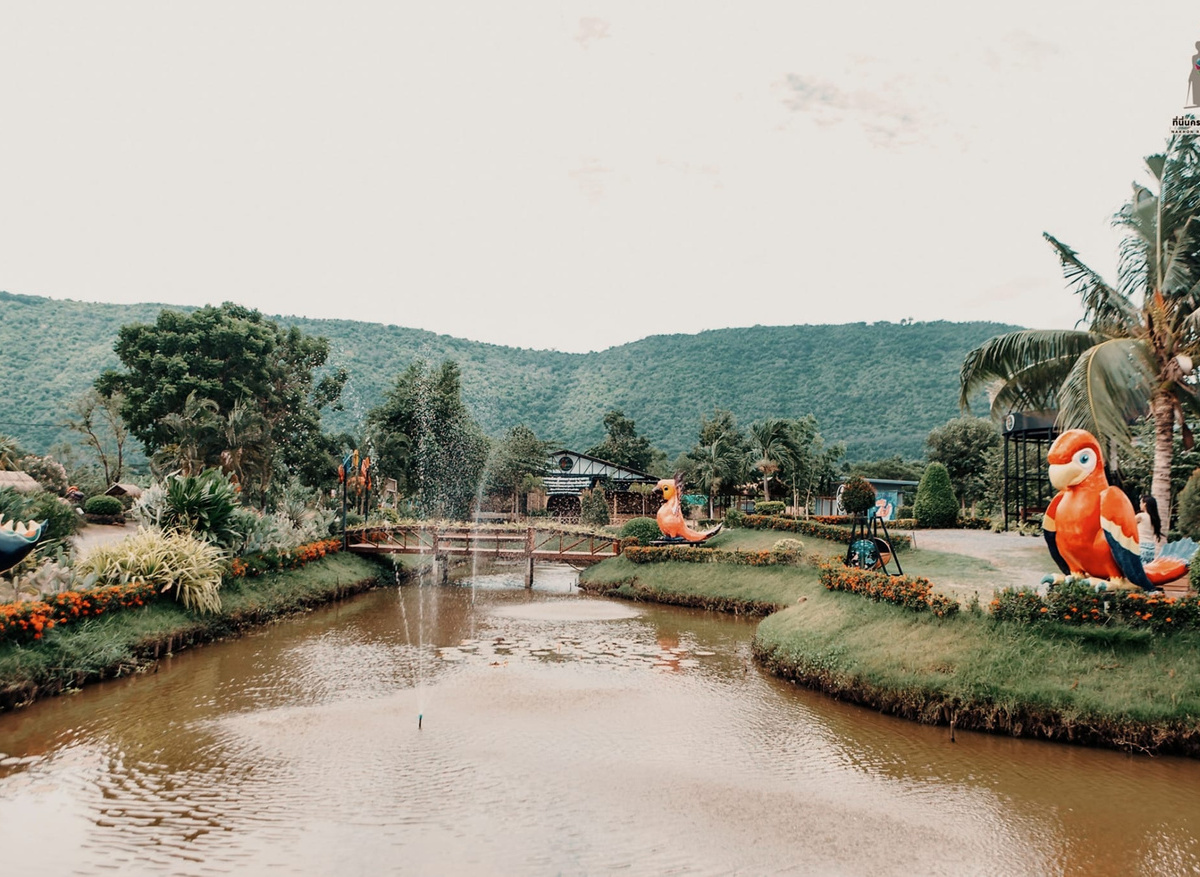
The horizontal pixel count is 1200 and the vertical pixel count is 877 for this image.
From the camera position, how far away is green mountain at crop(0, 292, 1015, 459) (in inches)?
2864

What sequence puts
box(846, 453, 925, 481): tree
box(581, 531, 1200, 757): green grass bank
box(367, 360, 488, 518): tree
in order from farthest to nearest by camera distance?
box(846, 453, 925, 481): tree
box(367, 360, 488, 518): tree
box(581, 531, 1200, 757): green grass bank

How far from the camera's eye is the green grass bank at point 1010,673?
372 inches

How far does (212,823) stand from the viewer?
7.07 meters

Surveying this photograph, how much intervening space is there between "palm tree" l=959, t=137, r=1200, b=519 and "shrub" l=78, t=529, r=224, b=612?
1608 cm

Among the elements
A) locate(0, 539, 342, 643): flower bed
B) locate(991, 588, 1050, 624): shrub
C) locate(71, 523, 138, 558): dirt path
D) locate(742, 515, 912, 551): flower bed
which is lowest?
locate(71, 523, 138, 558): dirt path

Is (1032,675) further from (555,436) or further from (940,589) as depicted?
(555,436)

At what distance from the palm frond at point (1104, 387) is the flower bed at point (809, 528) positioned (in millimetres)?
10575

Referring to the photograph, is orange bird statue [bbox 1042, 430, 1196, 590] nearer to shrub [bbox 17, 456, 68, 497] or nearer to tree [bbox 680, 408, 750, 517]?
shrub [bbox 17, 456, 68, 497]

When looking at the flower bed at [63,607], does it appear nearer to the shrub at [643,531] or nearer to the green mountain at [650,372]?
the shrub at [643,531]

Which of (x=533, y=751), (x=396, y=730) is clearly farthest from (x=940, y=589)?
(x=396, y=730)

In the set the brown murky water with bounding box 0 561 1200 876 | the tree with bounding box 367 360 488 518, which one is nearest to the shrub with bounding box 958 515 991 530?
the brown murky water with bounding box 0 561 1200 876

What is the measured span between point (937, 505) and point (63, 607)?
1060 inches

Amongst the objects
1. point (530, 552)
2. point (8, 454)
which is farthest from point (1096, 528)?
point (8, 454)

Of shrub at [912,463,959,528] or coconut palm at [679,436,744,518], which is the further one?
coconut palm at [679,436,744,518]
